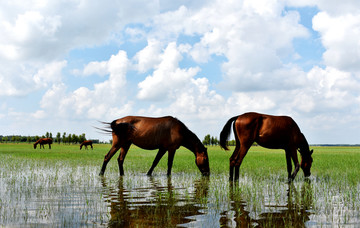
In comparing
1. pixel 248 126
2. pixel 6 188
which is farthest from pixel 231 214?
pixel 6 188

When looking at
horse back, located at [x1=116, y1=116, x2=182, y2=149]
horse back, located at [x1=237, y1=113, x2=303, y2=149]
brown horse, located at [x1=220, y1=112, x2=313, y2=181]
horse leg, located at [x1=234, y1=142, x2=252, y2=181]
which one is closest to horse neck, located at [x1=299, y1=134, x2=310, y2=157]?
brown horse, located at [x1=220, y1=112, x2=313, y2=181]

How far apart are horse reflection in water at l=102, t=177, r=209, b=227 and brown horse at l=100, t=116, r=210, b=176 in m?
3.90

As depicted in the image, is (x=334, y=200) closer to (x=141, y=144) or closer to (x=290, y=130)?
(x=290, y=130)

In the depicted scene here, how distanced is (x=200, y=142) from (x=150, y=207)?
6984 millimetres

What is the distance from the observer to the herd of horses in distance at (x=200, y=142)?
10758 millimetres

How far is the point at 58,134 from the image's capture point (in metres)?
150

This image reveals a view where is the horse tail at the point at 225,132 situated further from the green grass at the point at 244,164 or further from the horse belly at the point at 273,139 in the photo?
the green grass at the point at 244,164

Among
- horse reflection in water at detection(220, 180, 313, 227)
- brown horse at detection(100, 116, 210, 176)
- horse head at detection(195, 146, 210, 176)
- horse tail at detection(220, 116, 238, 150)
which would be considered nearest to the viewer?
horse reflection in water at detection(220, 180, 313, 227)

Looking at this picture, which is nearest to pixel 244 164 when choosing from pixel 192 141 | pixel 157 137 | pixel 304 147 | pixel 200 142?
pixel 200 142

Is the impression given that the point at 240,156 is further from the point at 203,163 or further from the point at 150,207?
the point at 150,207

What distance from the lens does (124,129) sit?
508 inches

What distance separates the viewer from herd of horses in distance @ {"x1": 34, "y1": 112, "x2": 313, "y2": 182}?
1076cm

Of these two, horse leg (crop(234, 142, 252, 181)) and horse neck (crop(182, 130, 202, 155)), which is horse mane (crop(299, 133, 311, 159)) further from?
horse neck (crop(182, 130, 202, 155))

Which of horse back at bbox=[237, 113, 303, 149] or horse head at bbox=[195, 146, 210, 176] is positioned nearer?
horse back at bbox=[237, 113, 303, 149]
